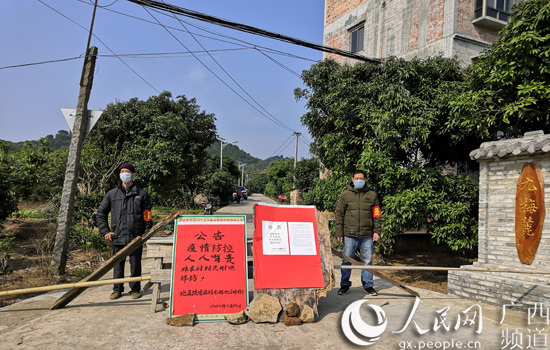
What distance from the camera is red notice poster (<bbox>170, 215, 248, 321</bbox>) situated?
13.0 feet

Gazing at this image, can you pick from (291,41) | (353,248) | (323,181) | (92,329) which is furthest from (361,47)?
(92,329)

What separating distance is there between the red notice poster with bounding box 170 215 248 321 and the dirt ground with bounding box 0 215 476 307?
2708 millimetres

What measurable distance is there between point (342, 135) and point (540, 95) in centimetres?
358

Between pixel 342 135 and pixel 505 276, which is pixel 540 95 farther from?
pixel 342 135

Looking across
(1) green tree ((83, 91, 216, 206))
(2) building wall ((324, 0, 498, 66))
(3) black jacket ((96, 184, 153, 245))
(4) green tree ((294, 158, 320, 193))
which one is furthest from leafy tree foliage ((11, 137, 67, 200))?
(4) green tree ((294, 158, 320, 193))

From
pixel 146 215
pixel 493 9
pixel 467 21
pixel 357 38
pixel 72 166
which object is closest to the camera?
pixel 146 215

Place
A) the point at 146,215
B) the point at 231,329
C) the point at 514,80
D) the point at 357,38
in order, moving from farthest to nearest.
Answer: the point at 357,38 < the point at 514,80 < the point at 146,215 < the point at 231,329

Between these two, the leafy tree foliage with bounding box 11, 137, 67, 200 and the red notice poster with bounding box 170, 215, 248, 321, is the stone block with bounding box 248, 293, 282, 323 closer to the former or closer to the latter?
the red notice poster with bounding box 170, 215, 248, 321

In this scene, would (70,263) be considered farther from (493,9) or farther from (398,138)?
(493,9)

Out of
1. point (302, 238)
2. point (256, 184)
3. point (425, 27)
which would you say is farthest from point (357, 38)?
point (256, 184)

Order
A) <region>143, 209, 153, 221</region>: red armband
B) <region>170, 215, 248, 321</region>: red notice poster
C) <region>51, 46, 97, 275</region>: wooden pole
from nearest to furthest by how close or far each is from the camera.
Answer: <region>170, 215, 248, 321</region>: red notice poster → <region>143, 209, 153, 221</region>: red armband → <region>51, 46, 97, 275</region>: wooden pole

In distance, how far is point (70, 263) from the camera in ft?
23.6

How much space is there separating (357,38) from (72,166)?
47.3 ft

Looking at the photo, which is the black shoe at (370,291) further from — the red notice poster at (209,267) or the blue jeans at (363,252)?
the red notice poster at (209,267)
